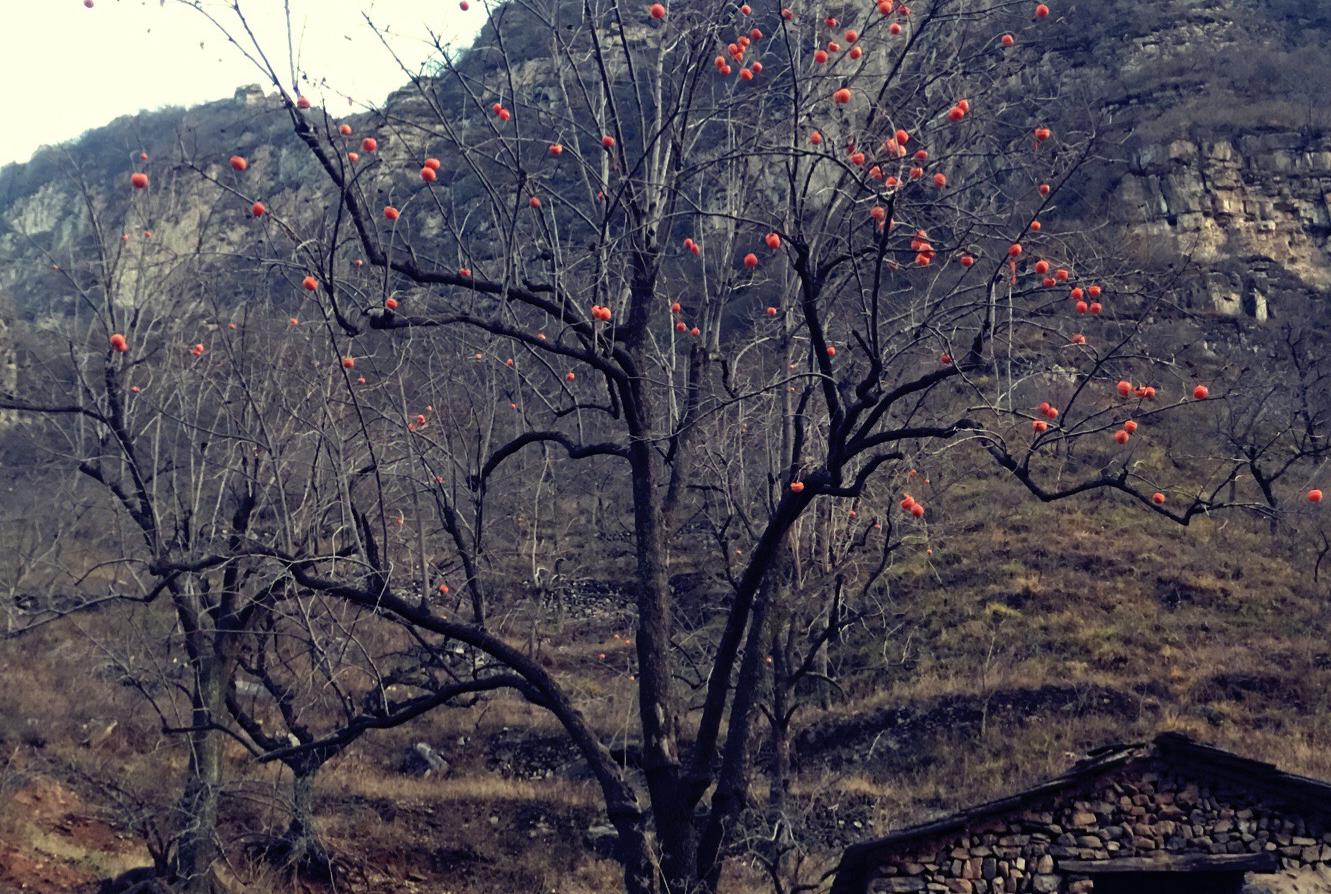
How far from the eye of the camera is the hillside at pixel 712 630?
15586 mm

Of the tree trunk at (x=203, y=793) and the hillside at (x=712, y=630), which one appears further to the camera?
the hillside at (x=712, y=630)

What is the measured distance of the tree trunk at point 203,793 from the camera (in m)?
12.4

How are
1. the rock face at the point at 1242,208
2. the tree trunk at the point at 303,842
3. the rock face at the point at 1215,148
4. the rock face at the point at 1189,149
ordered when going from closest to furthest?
the tree trunk at the point at 303,842
the rock face at the point at 1189,149
the rock face at the point at 1215,148
the rock face at the point at 1242,208

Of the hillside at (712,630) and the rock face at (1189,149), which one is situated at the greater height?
the rock face at (1189,149)

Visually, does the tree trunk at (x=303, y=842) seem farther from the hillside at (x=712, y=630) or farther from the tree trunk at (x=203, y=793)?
the tree trunk at (x=203, y=793)

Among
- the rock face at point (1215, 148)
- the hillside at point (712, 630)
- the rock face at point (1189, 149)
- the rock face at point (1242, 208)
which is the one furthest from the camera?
the rock face at point (1242, 208)

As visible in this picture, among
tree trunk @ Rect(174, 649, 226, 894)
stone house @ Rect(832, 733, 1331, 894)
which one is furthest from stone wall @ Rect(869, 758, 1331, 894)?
tree trunk @ Rect(174, 649, 226, 894)

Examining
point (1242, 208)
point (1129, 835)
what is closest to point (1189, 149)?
point (1242, 208)

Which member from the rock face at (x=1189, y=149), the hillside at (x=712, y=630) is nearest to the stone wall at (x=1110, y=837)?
the hillside at (x=712, y=630)

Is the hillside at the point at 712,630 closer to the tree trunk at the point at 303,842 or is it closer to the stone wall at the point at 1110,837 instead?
the tree trunk at the point at 303,842

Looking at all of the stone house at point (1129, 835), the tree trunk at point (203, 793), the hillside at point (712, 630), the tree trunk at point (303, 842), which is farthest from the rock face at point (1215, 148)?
the tree trunk at point (203, 793)

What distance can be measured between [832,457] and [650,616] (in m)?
1.95

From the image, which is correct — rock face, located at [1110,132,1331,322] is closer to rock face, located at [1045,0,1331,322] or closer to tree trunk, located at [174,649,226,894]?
rock face, located at [1045,0,1331,322]

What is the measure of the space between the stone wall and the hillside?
1977 mm
